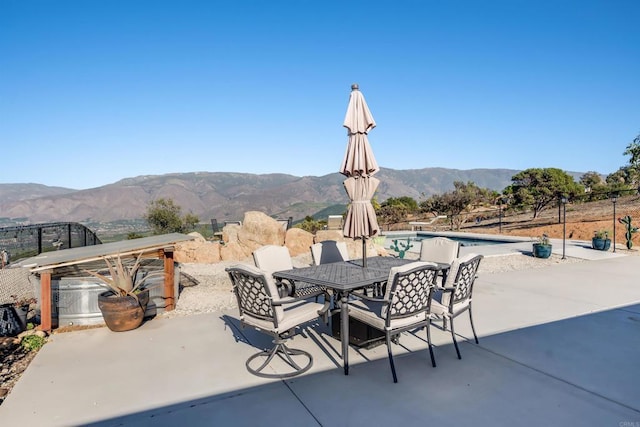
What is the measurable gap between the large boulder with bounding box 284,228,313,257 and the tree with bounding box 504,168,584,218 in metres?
15.0

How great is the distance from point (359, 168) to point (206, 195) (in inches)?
3403

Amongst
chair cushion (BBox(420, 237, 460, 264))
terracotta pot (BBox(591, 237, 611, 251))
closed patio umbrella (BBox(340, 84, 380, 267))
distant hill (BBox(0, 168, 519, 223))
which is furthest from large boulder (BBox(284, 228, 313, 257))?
distant hill (BBox(0, 168, 519, 223))

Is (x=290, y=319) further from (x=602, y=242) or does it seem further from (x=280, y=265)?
(x=602, y=242)

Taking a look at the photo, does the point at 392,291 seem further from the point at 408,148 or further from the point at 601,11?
the point at 408,148

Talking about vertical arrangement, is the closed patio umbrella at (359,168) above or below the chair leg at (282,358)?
above

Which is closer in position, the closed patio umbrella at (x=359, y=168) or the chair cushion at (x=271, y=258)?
the closed patio umbrella at (x=359, y=168)

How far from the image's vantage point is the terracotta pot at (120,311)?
4094 mm

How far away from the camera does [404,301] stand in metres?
3.04

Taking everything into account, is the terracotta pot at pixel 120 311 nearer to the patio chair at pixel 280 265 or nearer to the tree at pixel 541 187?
the patio chair at pixel 280 265

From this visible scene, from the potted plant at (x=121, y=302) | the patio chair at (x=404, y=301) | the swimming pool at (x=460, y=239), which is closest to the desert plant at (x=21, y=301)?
the potted plant at (x=121, y=302)

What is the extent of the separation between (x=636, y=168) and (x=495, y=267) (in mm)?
19014

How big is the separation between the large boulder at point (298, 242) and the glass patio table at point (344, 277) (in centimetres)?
550

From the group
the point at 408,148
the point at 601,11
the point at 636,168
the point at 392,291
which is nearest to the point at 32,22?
the point at 392,291

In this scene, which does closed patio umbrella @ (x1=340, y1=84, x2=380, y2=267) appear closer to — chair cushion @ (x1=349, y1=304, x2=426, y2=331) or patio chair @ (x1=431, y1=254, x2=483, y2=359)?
chair cushion @ (x1=349, y1=304, x2=426, y2=331)
